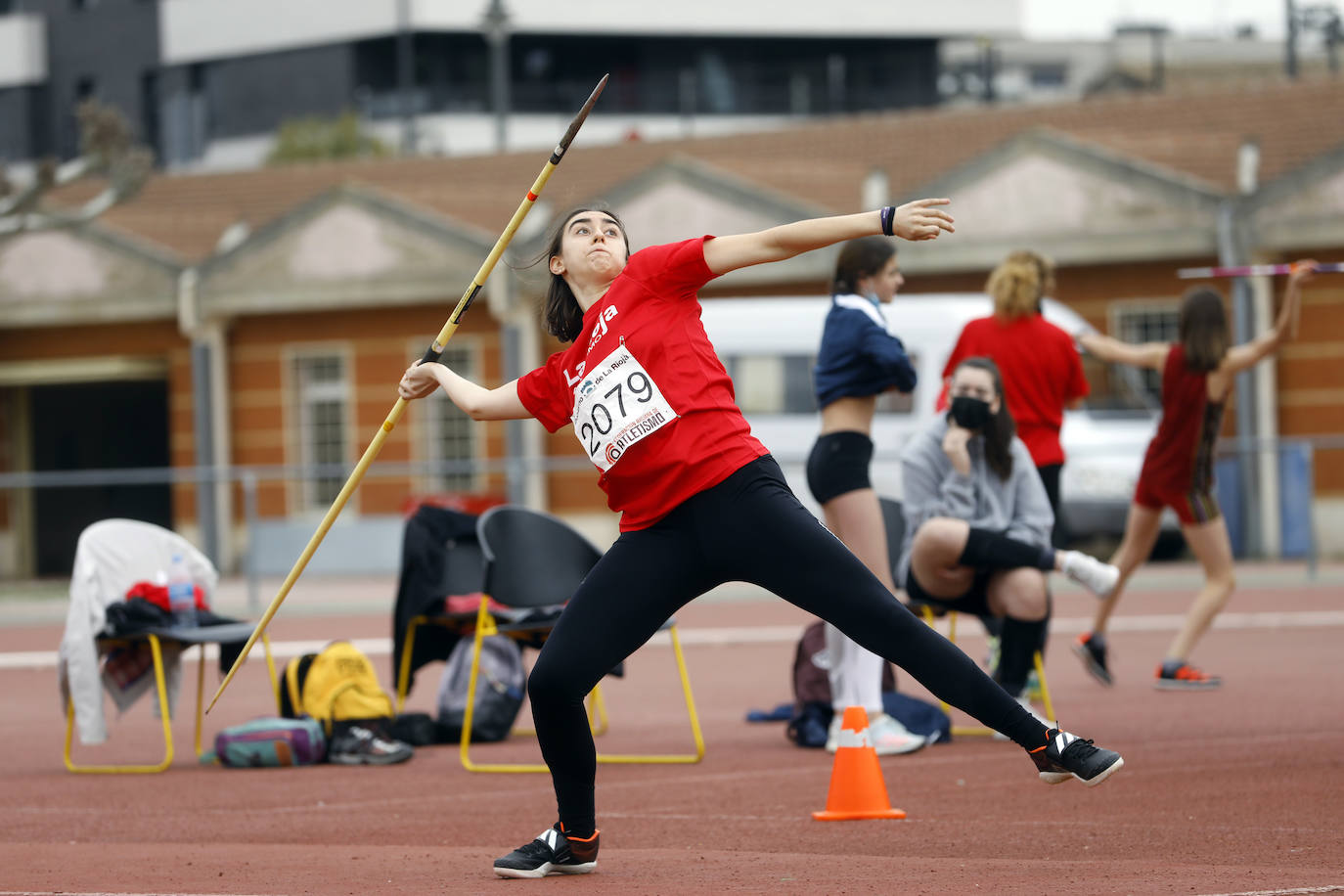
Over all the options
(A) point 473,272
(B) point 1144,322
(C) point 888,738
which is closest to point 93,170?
(A) point 473,272

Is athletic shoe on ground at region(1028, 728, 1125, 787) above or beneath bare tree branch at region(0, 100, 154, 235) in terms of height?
beneath

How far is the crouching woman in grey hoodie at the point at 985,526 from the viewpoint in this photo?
766 cm

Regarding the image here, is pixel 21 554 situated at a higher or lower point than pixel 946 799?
lower

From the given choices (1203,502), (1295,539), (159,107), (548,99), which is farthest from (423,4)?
(1203,502)

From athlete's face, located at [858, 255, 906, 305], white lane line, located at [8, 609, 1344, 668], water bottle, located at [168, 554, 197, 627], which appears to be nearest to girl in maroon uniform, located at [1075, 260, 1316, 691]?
athlete's face, located at [858, 255, 906, 305]

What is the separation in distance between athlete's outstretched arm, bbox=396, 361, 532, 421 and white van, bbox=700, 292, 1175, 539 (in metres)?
12.8

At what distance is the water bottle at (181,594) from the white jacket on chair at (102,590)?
0.10 ft

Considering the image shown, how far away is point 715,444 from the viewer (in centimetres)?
490

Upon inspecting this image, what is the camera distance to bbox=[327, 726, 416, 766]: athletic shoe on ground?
783cm

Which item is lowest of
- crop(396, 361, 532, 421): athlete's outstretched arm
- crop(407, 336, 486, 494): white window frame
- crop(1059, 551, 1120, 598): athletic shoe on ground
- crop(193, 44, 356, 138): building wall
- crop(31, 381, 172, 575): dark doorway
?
crop(31, 381, 172, 575): dark doorway

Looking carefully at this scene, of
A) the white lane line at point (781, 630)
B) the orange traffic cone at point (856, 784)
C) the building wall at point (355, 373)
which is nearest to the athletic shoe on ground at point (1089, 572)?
the orange traffic cone at point (856, 784)

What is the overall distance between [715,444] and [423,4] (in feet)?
161

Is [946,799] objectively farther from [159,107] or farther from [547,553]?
[159,107]

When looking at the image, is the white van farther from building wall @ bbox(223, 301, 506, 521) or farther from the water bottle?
the water bottle
